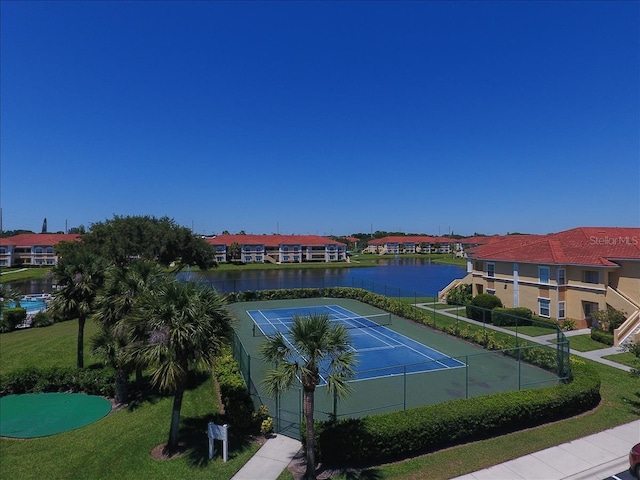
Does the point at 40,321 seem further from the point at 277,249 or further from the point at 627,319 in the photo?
the point at 277,249

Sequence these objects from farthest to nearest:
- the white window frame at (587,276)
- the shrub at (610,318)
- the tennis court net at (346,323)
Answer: the tennis court net at (346,323)
the white window frame at (587,276)
the shrub at (610,318)

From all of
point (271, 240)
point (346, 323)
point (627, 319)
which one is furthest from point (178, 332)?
point (271, 240)

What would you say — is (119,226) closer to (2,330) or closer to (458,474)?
(2,330)

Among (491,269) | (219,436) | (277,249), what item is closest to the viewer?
(219,436)

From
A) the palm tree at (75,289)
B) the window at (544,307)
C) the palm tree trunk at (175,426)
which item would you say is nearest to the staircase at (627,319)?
the window at (544,307)

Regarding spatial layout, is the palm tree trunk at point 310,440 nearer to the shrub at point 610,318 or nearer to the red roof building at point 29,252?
the shrub at point 610,318

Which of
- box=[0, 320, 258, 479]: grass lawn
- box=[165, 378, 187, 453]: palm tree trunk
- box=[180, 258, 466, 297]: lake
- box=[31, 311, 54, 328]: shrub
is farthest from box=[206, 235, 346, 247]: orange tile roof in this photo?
box=[165, 378, 187, 453]: palm tree trunk
